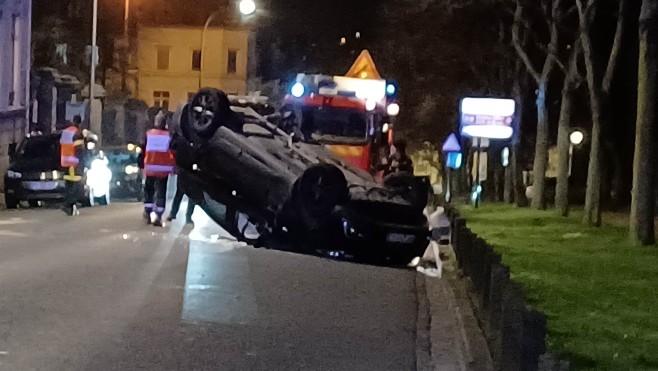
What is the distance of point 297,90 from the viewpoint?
2234 cm

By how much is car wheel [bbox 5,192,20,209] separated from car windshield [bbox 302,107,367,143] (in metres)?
8.13

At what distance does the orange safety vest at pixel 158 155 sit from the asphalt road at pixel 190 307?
1.62m

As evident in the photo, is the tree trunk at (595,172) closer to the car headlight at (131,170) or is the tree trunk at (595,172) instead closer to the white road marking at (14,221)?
the car headlight at (131,170)

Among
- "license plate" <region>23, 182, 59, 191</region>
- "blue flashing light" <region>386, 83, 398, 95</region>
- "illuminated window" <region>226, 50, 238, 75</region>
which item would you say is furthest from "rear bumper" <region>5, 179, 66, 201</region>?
"illuminated window" <region>226, 50, 238, 75</region>

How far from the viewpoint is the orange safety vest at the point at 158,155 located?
2011 centimetres

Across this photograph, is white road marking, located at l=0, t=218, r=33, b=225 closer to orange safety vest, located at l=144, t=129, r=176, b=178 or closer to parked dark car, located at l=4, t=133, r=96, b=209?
orange safety vest, located at l=144, t=129, r=176, b=178

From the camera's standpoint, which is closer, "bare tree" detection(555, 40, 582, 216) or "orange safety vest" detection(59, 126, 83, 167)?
"orange safety vest" detection(59, 126, 83, 167)

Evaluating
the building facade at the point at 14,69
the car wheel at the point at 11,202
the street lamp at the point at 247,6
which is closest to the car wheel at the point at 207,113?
the car wheel at the point at 11,202

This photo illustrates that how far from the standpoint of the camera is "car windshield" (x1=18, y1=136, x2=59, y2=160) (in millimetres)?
27812

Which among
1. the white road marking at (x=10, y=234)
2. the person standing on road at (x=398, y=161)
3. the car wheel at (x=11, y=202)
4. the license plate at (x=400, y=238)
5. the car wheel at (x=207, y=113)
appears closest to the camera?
the license plate at (x=400, y=238)

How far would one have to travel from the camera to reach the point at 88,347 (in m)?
9.49

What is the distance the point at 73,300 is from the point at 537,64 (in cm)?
3111

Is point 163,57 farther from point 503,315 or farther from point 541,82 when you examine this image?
point 503,315

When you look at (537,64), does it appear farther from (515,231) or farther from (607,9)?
(515,231)
